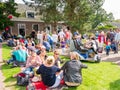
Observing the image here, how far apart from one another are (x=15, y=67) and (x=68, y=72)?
4991mm

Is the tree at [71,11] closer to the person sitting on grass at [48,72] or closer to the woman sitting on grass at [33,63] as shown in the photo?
the woman sitting on grass at [33,63]

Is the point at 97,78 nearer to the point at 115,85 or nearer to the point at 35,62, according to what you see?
the point at 115,85

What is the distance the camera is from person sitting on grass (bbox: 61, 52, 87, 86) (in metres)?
9.20

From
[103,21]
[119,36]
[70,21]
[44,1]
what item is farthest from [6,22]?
[103,21]

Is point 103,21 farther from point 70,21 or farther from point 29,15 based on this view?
point 70,21

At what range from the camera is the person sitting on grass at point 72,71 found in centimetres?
920

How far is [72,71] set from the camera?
9.18 metres

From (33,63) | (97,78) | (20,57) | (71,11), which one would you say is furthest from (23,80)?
(71,11)

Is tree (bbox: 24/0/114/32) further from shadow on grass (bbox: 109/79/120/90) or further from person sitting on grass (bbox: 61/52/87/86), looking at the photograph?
person sitting on grass (bbox: 61/52/87/86)

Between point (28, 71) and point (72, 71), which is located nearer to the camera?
point (72, 71)

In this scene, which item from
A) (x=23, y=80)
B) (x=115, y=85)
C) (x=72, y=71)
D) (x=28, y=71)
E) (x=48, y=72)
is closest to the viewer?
(x=48, y=72)

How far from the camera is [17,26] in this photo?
44562mm

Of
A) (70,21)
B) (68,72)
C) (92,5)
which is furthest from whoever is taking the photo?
(92,5)

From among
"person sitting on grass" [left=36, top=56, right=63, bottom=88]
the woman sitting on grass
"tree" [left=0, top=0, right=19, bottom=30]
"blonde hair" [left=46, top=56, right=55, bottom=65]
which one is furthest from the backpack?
"tree" [left=0, top=0, right=19, bottom=30]
